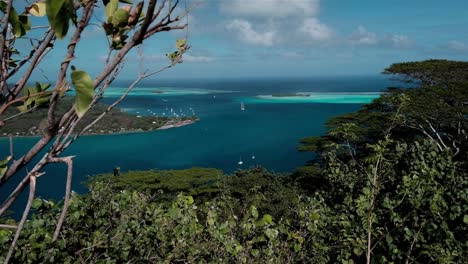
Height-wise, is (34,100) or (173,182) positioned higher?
(34,100)

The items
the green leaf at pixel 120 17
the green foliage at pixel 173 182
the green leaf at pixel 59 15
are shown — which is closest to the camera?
the green leaf at pixel 59 15

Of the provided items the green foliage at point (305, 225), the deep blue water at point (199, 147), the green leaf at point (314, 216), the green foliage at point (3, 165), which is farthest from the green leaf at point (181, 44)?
the deep blue water at point (199, 147)

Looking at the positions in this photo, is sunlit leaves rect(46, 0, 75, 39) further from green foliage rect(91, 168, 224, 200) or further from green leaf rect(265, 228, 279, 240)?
green foliage rect(91, 168, 224, 200)

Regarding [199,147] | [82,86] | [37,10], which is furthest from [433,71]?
[199,147]

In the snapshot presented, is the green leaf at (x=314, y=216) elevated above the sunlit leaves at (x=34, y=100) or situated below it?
below

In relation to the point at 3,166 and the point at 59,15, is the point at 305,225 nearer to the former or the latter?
the point at 3,166

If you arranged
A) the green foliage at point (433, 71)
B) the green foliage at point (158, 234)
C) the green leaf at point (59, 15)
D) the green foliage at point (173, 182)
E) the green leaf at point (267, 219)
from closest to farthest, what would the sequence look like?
the green leaf at point (59, 15)
the green foliage at point (158, 234)
the green leaf at point (267, 219)
the green foliage at point (433, 71)
the green foliage at point (173, 182)

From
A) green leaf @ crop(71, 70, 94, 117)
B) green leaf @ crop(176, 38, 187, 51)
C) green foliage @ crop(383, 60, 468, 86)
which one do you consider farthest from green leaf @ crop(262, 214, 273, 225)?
green foliage @ crop(383, 60, 468, 86)

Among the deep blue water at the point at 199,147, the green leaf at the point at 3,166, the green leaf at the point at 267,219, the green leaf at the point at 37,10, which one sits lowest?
the deep blue water at the point at 199,147

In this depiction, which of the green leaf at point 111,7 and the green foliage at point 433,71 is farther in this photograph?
the green foliage at point 433,71

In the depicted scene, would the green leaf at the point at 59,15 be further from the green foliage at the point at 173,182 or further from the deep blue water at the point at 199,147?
the deep blue water at the point at 199,147

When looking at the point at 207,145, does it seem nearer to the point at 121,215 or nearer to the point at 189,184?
the point at 189,184
